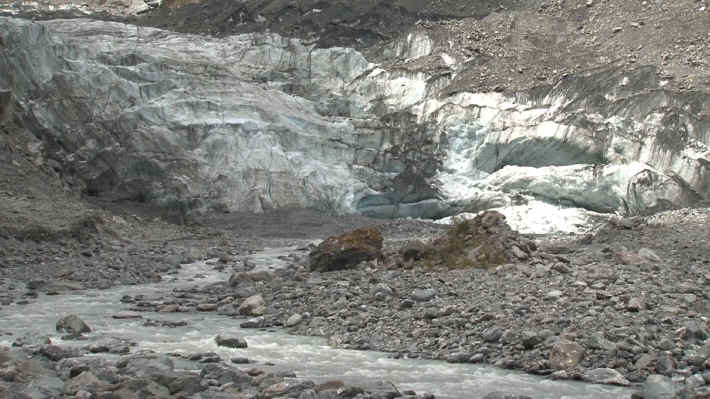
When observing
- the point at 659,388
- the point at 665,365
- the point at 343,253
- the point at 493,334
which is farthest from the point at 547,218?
the point at 659,388

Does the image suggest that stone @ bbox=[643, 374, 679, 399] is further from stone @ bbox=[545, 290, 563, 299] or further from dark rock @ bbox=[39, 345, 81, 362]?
dark rock @ bbox=[39, 345, 81, 362]

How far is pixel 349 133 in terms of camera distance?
39.4 m

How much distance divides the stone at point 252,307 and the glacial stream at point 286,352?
1.14 ft

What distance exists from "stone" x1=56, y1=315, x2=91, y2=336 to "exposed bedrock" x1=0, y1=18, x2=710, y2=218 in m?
20.5

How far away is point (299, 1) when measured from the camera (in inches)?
2060

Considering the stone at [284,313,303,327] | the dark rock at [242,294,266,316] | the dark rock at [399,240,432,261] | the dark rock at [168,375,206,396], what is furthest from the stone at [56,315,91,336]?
the dark rock at [399,240,432,261]

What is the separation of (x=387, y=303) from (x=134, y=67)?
3077cm

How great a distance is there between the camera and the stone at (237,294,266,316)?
11.2 m

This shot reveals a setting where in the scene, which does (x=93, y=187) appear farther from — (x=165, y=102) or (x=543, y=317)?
(x=543, y=317)

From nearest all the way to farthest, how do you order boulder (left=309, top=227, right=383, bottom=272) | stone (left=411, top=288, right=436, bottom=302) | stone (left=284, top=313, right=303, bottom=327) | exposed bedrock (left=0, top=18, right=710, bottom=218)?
stone (left=284, top=313, right=303, bottom=327) < stone (left=411, top=288, right=436, bottom=302) < boulder (left=309, top=227, right=383, bottom=272) < exposed bedrock (left=0, top=18, right=710, bottom=218)

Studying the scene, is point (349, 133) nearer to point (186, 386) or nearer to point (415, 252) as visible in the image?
point (415, 252)

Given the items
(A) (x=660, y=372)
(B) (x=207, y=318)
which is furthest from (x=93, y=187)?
(A) (x=660, y=372)

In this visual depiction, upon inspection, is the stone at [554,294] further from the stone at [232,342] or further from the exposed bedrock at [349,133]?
the exposed bedrock at [349,133]

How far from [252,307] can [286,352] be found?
9.50 ft
